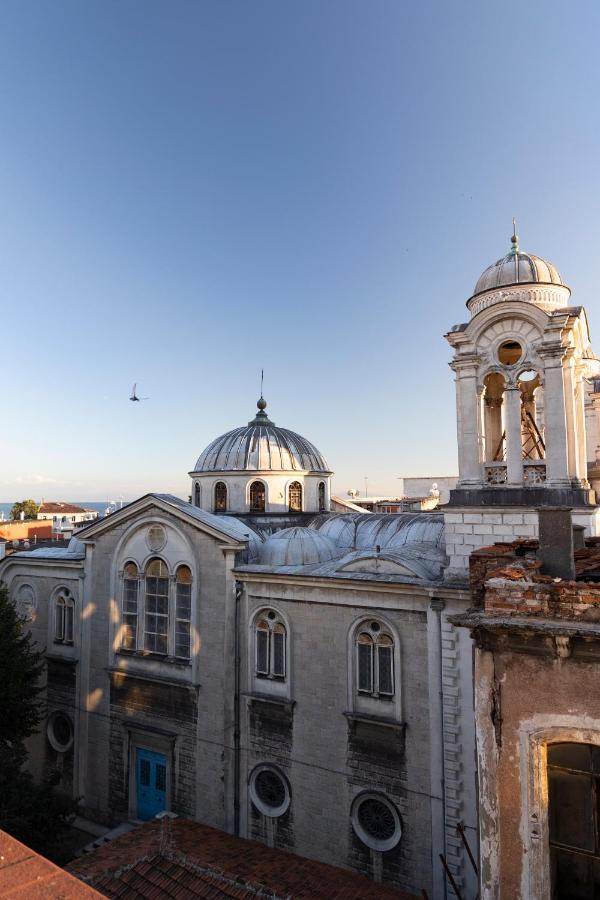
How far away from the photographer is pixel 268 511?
21.9 metres

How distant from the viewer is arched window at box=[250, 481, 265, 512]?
22.0 meters

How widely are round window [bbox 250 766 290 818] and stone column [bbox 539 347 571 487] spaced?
33.6ft

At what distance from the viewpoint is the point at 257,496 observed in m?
22.1

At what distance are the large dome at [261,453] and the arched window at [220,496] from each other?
0.61 metres

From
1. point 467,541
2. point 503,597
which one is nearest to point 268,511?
point 467,541

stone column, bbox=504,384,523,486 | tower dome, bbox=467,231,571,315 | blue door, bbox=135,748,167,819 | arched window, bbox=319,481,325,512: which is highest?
tower dome, bbox=467,231,571,315

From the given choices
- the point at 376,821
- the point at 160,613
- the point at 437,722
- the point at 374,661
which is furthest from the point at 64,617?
the point at 437,722

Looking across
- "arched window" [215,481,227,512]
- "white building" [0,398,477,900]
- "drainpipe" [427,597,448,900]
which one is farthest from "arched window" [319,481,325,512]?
"drainpipe" [427,597,448,900]

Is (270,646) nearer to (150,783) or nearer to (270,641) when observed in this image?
(270,641)

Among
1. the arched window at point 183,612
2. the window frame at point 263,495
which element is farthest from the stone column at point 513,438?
the window frame at point 263,495


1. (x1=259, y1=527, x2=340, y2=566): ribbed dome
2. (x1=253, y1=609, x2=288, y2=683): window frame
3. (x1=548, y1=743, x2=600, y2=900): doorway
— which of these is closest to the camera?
(x1=548, y1=743, x2=600, y2=900): doorway

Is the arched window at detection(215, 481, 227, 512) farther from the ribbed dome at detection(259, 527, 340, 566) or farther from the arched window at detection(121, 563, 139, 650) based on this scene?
the ribbed dome at detection(259, 527, 340, 566)

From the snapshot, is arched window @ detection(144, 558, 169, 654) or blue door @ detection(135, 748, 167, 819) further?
arched window @ detection(144, 558, 169, 654)

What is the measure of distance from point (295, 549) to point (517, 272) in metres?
9.66
